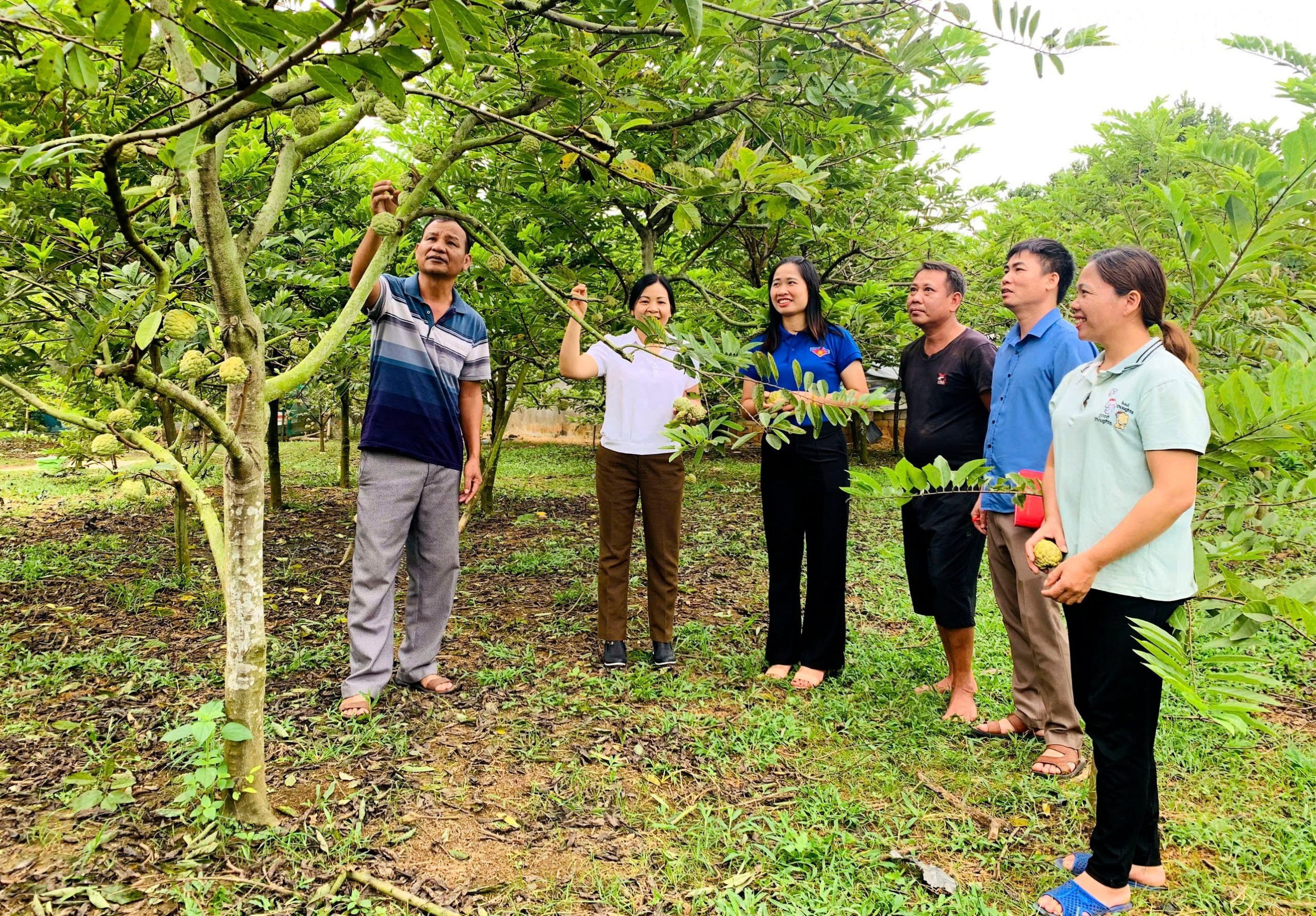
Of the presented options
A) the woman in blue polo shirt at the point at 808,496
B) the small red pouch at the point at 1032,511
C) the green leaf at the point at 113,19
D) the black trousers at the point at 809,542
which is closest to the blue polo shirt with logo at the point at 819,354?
the woman in blue polo shirt at the point at 808,496

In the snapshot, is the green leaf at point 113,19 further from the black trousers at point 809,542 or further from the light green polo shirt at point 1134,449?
the black trousers at point 809,542

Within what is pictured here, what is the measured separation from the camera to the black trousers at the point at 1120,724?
1.90 meters

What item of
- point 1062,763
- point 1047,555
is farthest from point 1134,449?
point 1062,763

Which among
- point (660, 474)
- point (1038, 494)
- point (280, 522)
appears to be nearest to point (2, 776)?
point (660, 474)

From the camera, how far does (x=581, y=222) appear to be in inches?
176

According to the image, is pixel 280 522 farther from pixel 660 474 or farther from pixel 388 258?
pixel 388 258

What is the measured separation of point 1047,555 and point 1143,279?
76cm

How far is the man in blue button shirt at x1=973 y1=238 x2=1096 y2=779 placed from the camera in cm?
272

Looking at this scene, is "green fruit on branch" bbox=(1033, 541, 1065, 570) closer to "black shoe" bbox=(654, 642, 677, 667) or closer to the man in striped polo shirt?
"black shoe" bbox=(654, 642, 677, 667)

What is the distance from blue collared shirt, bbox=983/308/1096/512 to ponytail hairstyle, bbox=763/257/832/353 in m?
0.80

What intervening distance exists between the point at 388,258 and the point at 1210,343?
2.55m

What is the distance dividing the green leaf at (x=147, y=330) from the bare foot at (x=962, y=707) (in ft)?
9.79

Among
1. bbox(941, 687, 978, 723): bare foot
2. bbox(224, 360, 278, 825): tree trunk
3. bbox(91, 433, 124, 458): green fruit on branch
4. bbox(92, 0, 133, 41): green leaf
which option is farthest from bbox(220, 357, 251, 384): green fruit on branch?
bbox(941, 687, 978, 723): bare foot

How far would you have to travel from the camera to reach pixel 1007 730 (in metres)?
2.99
